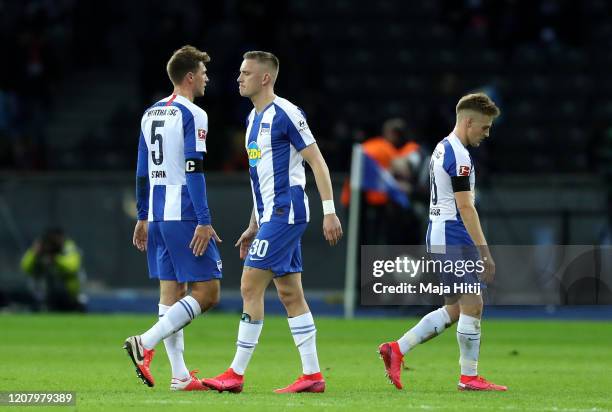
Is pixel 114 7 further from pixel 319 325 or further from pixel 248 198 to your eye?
pixel 319 325

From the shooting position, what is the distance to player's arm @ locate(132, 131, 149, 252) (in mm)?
9742

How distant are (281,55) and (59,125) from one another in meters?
4.93

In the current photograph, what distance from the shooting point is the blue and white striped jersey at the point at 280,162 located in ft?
30.3

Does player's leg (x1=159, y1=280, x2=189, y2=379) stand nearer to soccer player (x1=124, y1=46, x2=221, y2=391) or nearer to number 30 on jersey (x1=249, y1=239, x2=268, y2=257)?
soccer player (x1=124, y1=46, x2=221, y2=391)

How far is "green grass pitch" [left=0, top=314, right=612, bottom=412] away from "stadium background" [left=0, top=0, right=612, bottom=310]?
2113 millimetres

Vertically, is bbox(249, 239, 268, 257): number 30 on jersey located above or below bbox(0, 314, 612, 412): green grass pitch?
above

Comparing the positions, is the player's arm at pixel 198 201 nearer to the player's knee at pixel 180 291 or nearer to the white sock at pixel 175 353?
the player's knee at pixel 180 291

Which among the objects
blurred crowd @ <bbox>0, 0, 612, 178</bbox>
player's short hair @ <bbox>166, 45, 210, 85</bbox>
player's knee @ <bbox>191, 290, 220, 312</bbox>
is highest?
blurred crowd @ <bbox>0, 0, 612, 178</bbox>

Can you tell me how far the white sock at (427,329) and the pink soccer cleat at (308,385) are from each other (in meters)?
0.80

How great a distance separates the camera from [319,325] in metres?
17.2

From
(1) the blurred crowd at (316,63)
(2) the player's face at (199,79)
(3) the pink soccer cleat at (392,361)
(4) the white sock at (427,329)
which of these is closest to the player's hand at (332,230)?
(3) the pink soccer cleat at (392,361)

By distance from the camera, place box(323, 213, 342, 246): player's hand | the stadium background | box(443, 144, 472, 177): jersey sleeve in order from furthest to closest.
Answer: the stadium background < box(443, 144, 472, 177): jersey sleeve < box(323, 213, 342, 246): player's hand

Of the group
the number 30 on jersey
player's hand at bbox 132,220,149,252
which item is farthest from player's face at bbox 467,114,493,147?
player's hand at bbox 132,220,149,252

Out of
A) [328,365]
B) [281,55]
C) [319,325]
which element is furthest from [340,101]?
[328,365]
